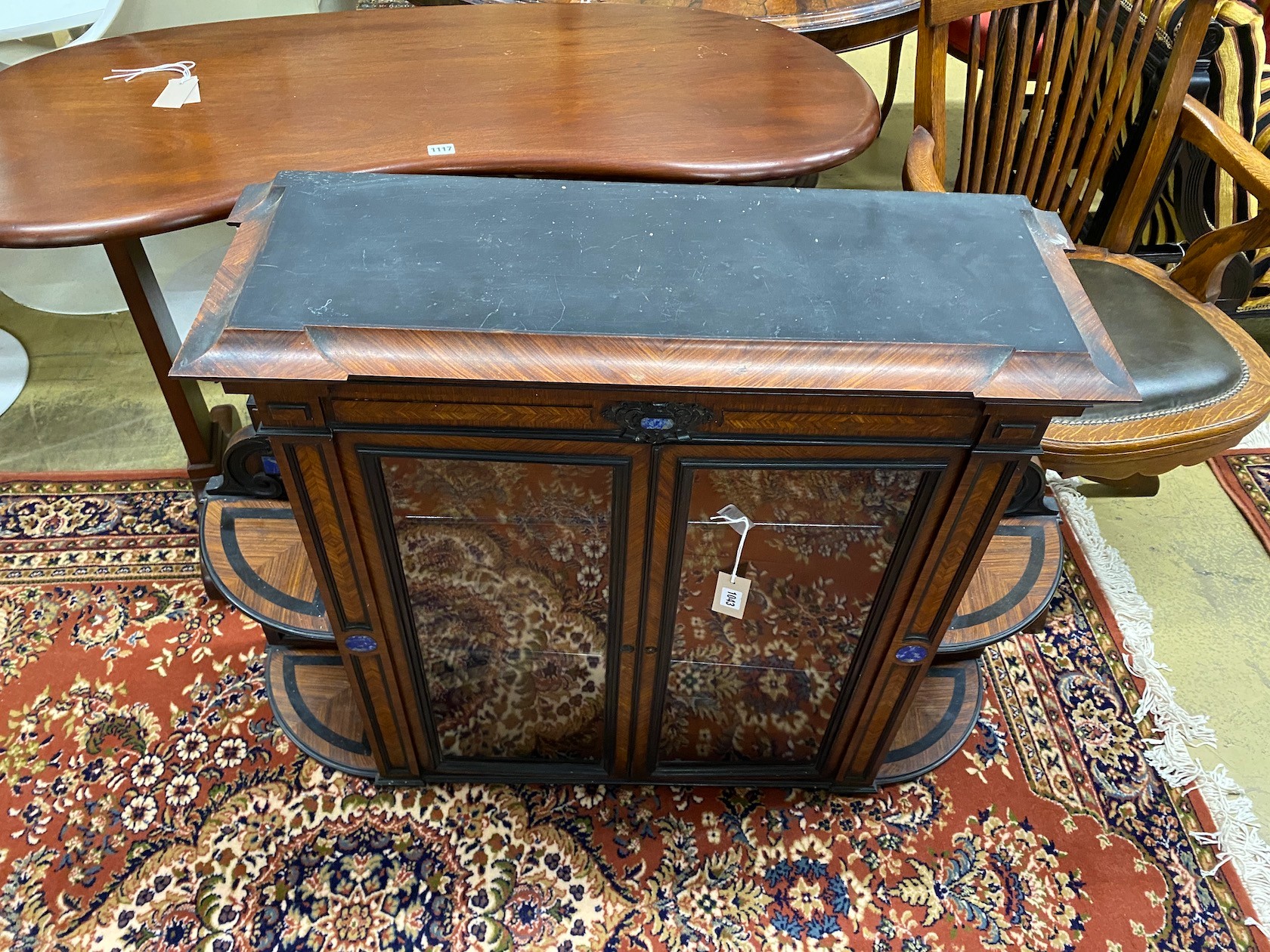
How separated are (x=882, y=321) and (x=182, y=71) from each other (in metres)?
1.38

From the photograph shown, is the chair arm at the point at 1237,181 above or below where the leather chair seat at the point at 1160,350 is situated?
above

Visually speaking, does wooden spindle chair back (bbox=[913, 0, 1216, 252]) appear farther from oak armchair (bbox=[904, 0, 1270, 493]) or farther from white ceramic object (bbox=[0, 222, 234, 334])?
white ceramic object (bbox=[0, 222, 234, 334])

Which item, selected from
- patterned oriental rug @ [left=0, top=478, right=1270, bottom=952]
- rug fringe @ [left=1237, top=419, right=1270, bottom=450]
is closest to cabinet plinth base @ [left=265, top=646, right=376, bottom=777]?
patterned oriental rug @ [left=0, top=478, right=1270, bottom=952]

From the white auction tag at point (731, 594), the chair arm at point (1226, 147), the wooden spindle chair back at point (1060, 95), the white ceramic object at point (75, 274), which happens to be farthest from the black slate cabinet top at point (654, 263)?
the white ceramic object at point (75, 274)

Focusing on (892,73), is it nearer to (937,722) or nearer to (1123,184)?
(1123,184)

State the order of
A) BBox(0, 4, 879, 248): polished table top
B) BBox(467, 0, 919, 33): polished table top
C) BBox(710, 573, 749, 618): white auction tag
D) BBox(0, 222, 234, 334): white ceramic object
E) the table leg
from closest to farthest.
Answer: BBox(710, 573, 749, 618): white auction tag < BBox(0, 4, 879, 248): polished table top < the table leg < BBox(467, 0, 919, 33): polished table top < BBox(0, 222, 234, 334): white ceramic object

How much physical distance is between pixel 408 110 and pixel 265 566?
0.79m

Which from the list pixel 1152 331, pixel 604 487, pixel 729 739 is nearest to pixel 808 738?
pixel 729 739

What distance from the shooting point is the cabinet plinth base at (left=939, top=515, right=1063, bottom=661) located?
122 centimetres

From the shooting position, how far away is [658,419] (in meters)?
0.82

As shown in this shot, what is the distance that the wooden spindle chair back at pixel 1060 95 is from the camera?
140 cm

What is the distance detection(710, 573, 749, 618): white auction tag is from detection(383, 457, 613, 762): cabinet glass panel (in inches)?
5.4

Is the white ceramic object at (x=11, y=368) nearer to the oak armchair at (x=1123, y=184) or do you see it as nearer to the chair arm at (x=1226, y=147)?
the oak armchair at (x=1123, y=184)

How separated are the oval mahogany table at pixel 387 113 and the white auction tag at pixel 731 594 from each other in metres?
0.70
